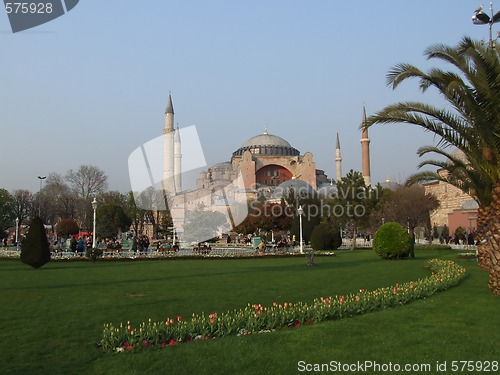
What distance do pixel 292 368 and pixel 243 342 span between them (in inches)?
38.8

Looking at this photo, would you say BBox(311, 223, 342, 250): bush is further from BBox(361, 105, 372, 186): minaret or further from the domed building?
BBox(361, 105, 372, 186): minaret

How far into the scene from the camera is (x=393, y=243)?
1927 centimetres

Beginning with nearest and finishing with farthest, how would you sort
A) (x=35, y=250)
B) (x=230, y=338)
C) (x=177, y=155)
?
1. (x=230, y=338)
2. (x=35, y=250)
3. (x=177, y=155)

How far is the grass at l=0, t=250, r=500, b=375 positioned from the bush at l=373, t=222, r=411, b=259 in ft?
28.2

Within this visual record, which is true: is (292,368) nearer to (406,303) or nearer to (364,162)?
(406,303)

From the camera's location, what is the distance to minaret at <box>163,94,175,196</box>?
54497mm

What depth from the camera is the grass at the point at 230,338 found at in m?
4.62

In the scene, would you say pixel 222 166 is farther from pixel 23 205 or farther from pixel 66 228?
pixel 66 228

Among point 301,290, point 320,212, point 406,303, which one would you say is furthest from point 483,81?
point 320,212

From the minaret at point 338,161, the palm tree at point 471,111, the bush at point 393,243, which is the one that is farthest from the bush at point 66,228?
the minaret at point 338,161

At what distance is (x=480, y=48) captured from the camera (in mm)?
8734

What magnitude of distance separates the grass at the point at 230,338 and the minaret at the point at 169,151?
43.7 meters

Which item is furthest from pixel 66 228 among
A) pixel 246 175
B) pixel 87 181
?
pixel 246 175

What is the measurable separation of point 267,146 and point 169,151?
2341cm
